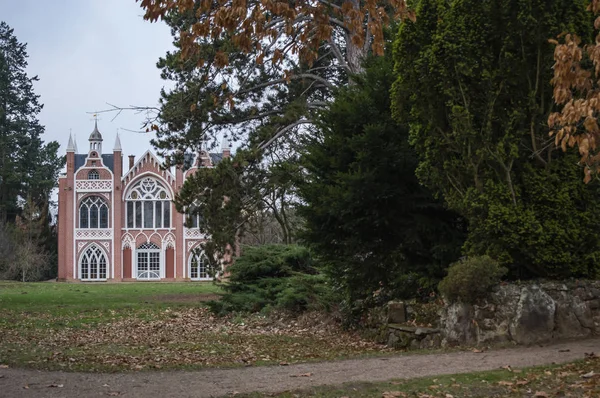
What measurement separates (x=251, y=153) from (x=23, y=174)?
171 feet

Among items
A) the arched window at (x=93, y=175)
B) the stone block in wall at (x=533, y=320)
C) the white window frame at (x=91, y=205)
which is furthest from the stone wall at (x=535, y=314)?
the arched window at (x=93, y=175)

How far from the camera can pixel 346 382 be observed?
7.95m

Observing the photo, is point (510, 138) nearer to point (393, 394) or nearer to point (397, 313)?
point (397, 313)

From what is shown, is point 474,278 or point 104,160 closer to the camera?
point 474,278

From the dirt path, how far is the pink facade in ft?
183

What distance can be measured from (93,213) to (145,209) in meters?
4.63

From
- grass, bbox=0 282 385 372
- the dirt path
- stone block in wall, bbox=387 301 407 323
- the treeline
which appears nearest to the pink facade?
grass, bbox=0 282 385 372

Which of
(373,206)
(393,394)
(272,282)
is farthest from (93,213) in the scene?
(393,394)

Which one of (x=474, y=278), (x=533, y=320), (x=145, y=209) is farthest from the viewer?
(x=145, y=209)

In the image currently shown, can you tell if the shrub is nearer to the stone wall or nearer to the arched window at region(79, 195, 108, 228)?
the stone wall

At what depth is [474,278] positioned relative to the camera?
35.3ft

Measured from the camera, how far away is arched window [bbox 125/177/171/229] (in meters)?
65.5

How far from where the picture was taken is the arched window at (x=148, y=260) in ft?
214

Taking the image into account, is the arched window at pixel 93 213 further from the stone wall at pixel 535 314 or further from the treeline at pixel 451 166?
the stone wall at pixel 535 314
